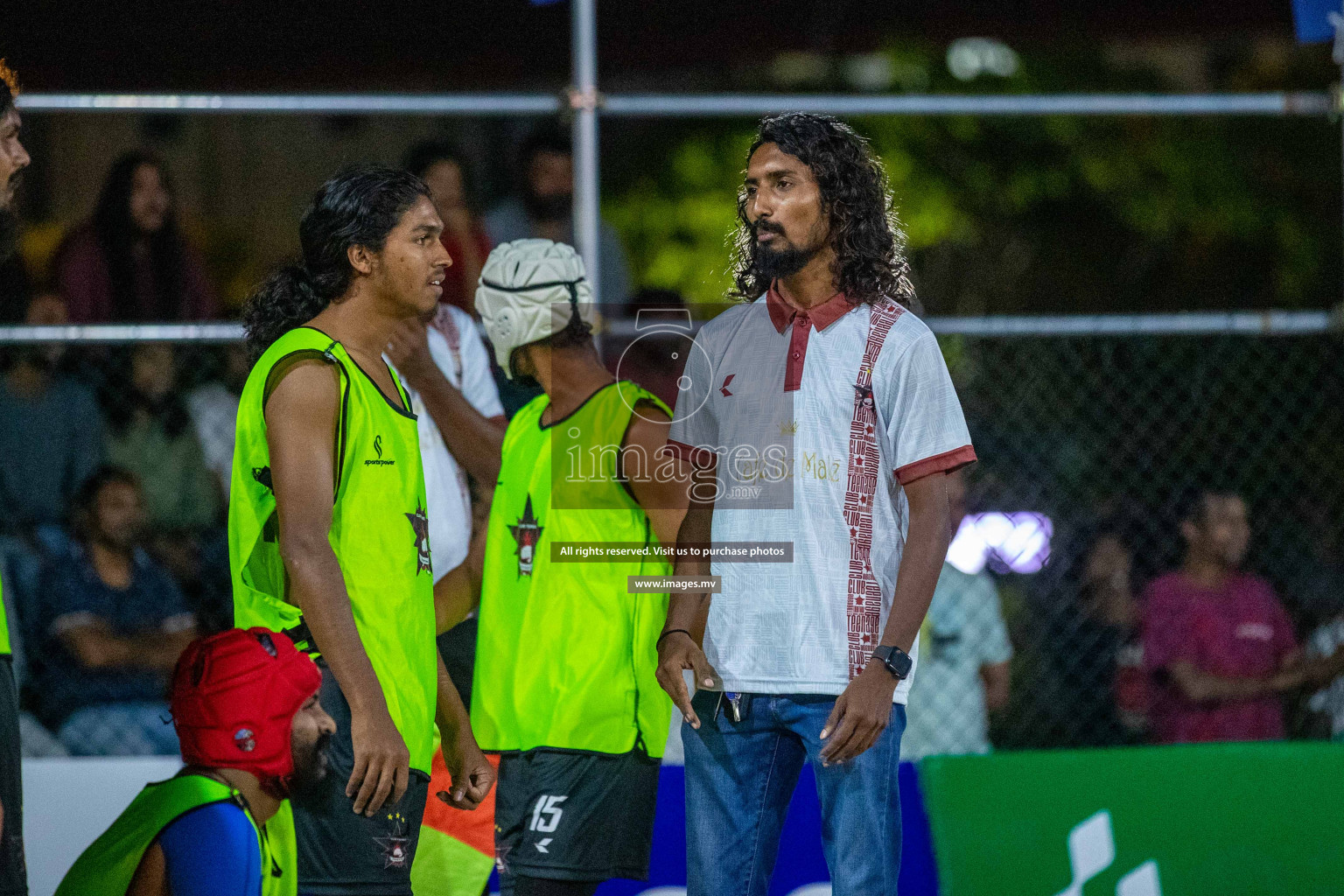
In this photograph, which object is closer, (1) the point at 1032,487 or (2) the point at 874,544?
(2) the point at 874,544

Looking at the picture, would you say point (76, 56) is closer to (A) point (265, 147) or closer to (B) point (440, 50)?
(B) point (440, 50)

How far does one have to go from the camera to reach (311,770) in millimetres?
2887

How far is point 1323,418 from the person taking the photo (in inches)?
230

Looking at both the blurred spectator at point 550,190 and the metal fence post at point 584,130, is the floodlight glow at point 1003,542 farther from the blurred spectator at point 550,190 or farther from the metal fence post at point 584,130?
the metal fence post at point 584,130

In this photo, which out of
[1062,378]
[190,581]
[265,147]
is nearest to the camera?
[190,581]

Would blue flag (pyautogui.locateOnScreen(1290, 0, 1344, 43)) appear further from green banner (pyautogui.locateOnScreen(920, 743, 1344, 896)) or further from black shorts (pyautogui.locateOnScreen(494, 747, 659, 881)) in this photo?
black shorts (pyautogui.locateOnScreen(494, 747, 659, 881))

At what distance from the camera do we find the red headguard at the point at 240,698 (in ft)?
9.11


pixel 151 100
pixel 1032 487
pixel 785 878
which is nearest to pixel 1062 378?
pixel 1032 487

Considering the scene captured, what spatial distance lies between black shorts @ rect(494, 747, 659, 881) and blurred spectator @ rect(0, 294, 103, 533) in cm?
282

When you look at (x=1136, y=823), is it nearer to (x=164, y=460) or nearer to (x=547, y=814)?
(x=547, y=814)

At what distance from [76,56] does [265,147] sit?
4669 mm

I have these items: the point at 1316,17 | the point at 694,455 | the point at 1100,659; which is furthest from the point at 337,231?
the point at 1100,659

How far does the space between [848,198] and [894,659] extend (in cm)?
104

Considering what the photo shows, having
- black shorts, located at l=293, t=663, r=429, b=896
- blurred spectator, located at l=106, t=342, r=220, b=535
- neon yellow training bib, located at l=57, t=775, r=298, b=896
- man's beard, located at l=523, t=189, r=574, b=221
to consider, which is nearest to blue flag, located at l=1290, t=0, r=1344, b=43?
man's beard, located at l=523, t=189, r=574, b=221
